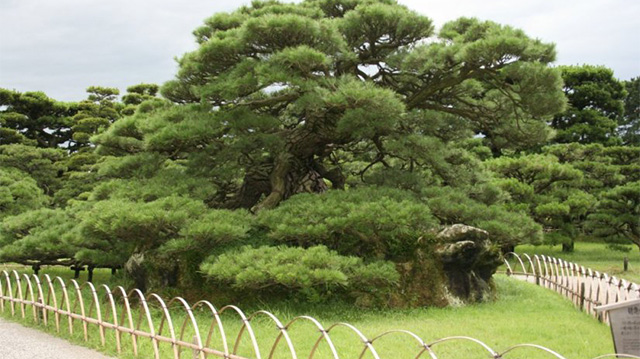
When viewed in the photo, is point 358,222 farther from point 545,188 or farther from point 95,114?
point 95,114

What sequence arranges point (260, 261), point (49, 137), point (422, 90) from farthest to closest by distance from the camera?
point (49, 137) → point (422, 90) → point (260, 261)

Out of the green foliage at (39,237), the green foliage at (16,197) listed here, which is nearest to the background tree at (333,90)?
the green foliage at (39,237)

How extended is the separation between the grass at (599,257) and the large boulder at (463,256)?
8.06m

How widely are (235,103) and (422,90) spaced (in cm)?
355

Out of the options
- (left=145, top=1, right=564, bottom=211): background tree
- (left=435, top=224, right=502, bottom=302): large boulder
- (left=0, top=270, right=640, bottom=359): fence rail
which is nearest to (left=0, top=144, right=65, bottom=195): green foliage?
(left=145, top=1, right=564, bottom=211): background tree

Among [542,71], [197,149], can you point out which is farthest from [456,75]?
[197,149]

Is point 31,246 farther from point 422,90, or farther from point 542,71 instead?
point 542,71

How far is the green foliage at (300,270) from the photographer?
7.31m

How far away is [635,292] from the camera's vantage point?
332 inches

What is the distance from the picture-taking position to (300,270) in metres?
7.34

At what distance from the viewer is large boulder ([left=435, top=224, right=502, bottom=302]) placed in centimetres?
873

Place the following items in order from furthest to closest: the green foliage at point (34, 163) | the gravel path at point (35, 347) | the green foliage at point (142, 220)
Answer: the green foliage at point (34, 163) → the green foliage at point (142, 220) → the gravel path at point (35, 347)

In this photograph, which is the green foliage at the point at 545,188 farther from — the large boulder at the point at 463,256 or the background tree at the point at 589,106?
the large boulder at the point at 463,256

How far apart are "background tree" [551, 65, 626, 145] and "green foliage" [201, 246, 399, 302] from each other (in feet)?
65.3
